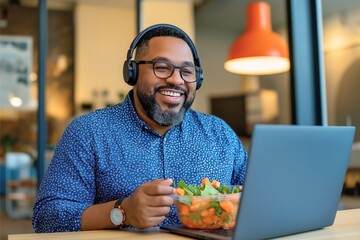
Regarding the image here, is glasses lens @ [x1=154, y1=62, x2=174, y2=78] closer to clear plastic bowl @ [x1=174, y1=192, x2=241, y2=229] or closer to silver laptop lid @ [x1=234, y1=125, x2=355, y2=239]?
clear plastic bowl @ [x1=174, y1=192, x2=241, y2=229]

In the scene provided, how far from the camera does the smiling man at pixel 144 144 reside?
1.35m

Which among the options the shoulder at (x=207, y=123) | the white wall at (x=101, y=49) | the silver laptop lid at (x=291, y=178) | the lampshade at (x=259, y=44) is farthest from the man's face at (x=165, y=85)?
the white wall at (x=101, y=49)

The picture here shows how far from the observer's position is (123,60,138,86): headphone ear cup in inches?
61.1

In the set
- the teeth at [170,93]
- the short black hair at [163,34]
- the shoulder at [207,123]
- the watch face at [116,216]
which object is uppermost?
the short black hair at [163,34]

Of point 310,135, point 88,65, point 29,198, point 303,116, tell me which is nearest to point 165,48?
point 310,135

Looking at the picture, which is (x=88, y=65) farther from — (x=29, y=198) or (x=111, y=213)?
(x=111, y=213)

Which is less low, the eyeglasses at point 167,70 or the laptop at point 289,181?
the eyeglasses at point 167,70

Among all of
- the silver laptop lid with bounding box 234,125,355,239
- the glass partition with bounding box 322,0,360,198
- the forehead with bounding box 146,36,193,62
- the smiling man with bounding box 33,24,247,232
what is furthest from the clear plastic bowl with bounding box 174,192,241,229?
the glass partition with bounding box 322,0,360,198

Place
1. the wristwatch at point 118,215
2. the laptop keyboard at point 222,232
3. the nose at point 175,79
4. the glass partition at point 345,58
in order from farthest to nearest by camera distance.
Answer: the glass partition at point 345,58 < the nose at point 175,79 < the wristwatch at point 118,215 < the laptop keyboard at point 222,232

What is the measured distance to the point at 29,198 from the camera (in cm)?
614

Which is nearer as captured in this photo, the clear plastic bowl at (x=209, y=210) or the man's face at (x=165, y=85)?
the clear plastic bowl at (x=209, y=210)

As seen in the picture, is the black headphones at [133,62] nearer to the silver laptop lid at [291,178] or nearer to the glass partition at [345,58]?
the silver laptop lid at [291,178]

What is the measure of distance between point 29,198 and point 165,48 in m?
5.14

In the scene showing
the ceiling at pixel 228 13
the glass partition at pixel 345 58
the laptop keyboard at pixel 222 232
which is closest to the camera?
the laptop keyboard at pixel 222 232
